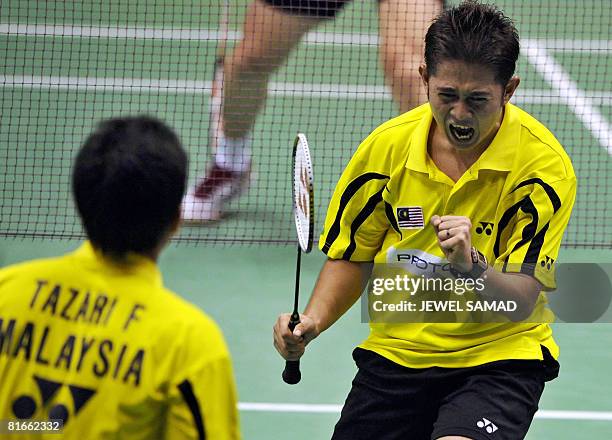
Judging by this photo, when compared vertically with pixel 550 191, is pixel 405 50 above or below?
below

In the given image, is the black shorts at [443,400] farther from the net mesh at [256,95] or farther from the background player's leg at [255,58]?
the background player's leg at [255,58]

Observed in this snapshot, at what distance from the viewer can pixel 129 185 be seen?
202cm

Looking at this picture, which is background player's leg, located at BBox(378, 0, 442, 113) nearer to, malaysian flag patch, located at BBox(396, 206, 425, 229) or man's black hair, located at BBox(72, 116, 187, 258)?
malaysian flag patch, located at BBox(396, 206, 425, 229)

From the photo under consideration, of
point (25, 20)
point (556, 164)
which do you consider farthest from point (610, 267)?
point (25, 20)

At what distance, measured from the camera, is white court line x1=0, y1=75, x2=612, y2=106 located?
25.6ft

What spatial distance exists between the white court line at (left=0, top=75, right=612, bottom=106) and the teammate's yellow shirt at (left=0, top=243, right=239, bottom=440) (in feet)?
18.5

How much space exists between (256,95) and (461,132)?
3298 mm

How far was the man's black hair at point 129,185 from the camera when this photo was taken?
2018mm

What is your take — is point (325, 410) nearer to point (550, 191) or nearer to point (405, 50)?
point (550, 191)

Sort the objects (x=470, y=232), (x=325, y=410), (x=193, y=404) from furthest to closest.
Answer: (x=325, y=410), (x=470, y=232), (x=193, y=404)

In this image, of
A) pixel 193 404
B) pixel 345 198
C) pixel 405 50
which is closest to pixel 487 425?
pixel 345 198

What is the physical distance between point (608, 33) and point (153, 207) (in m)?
7.84

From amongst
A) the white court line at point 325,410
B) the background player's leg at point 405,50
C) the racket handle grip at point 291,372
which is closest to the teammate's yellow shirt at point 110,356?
the racket handle grip at point 291,372

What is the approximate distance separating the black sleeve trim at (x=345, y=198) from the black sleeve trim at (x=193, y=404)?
130 cm
